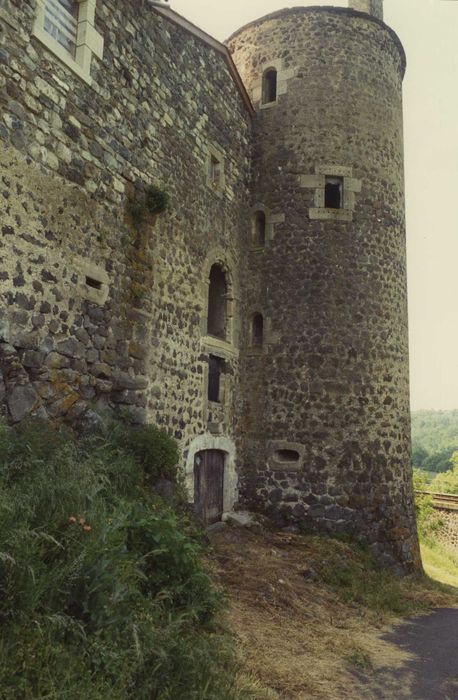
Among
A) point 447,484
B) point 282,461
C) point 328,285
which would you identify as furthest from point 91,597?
point 447,484

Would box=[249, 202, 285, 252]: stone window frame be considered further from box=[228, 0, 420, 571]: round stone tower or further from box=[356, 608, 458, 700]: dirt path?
box=[356, 608, 458, 700]: dirt path

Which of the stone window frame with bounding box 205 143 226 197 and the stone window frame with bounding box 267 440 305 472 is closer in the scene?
the stone window frame with bounding box 205 143 226 197

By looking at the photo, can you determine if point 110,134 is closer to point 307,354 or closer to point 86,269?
point 86,269

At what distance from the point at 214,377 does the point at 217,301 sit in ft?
5.80

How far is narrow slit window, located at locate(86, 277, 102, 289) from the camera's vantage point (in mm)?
8141

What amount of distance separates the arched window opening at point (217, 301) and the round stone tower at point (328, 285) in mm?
727

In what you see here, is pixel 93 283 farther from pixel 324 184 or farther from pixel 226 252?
pixel 324 184

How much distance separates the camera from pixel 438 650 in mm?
7262

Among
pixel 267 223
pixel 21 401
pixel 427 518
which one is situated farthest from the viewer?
pixel 427 518

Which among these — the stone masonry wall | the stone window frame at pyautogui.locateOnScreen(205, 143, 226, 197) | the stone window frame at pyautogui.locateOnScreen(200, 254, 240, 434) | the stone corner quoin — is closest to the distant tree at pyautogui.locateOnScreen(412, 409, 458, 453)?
the stone corner quoin

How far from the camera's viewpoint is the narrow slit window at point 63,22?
7627 millimetres

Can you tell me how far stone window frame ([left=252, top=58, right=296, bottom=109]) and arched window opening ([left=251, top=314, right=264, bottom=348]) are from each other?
16.2ft

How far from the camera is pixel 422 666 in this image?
6547 mm

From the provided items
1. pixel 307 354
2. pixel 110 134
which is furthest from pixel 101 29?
pixel 307 354
